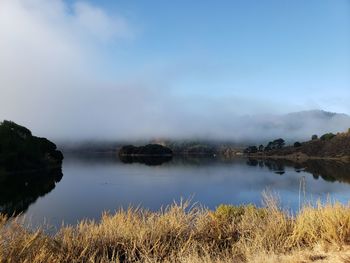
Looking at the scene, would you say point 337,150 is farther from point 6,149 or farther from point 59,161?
point 6,149

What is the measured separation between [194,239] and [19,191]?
47.0 metres

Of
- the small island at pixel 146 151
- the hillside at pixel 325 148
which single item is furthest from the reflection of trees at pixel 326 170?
the small island at pixel 146 151

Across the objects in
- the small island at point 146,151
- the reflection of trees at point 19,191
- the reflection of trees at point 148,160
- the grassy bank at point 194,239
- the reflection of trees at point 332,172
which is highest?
the small island at point 146,151

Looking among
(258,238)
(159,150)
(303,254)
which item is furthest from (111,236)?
(159,150)

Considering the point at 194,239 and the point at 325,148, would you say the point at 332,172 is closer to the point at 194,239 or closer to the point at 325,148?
the point at 325,148

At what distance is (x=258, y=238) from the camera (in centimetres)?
855

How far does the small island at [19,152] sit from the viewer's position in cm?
7369

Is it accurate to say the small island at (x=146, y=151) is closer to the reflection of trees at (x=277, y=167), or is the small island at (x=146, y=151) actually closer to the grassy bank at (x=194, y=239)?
the reflection of trees at (x=277, y=167)

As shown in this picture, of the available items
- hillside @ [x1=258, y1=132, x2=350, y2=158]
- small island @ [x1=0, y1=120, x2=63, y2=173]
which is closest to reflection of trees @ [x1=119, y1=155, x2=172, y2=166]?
small island @ [x1=0, y1=120, x2=63, y2=173]

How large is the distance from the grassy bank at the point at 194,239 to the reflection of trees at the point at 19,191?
2450 centimetres

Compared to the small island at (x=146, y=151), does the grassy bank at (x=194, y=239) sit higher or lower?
lower

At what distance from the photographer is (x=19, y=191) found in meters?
52.1

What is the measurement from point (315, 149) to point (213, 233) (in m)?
136

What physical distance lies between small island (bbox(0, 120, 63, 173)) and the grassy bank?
2606 inches
